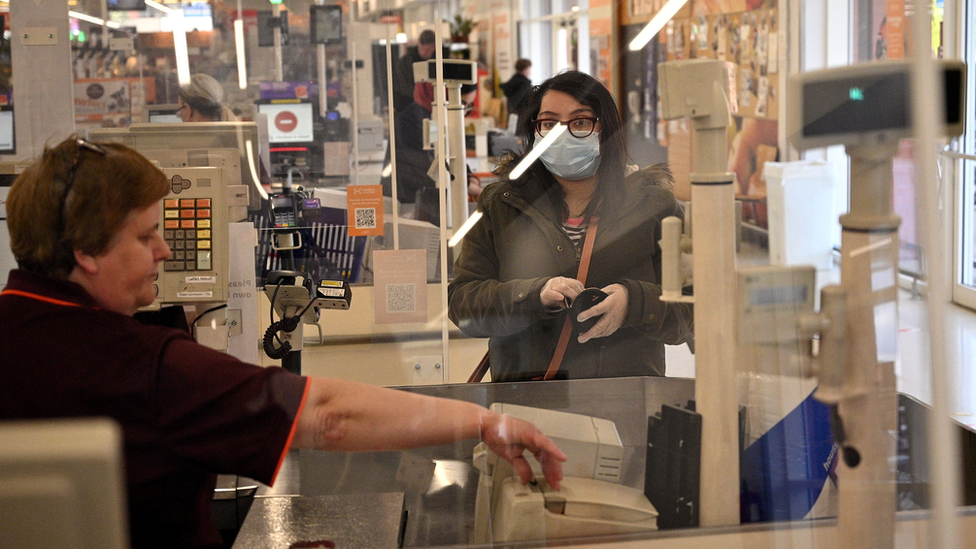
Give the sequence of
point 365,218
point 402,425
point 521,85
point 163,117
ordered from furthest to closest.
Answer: point 365,218, point 163,117, point 521,85, point 402,425

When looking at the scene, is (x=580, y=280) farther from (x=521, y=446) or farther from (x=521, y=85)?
(x=521, y=85)

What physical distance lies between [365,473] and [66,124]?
1.86m

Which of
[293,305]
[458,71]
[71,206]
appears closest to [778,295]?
[71,206]

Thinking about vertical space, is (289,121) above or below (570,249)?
above

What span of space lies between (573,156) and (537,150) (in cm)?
8

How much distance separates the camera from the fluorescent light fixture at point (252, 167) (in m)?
2.79

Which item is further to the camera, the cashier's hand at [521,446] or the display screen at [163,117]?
the display screen at [163,117]

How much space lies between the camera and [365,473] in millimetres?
1352

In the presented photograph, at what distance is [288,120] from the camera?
11.8 feet

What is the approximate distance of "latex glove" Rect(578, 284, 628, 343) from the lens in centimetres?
144

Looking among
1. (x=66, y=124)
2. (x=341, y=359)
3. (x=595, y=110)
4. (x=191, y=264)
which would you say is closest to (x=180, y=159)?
(x=191, y=264)

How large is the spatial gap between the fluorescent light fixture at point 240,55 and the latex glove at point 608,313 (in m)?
2.27

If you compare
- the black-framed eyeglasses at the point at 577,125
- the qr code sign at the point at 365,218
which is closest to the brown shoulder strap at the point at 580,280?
the black-framed eyeglasses at the point at 577,125

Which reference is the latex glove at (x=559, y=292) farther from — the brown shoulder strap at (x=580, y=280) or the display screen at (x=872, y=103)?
the display screen at (x=872, y=103)
